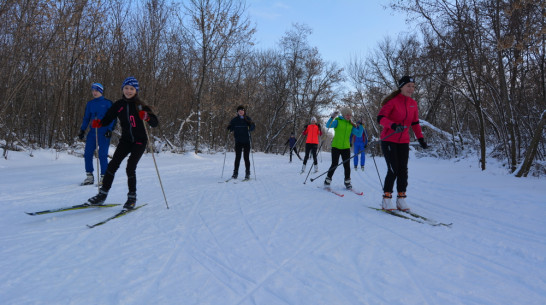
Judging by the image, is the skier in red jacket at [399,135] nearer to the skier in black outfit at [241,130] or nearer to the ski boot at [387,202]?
the ski boot at [387,202]

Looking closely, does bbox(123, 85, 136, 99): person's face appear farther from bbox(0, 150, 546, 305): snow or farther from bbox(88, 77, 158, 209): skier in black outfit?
bbox(0, 150, 546, 305): snow

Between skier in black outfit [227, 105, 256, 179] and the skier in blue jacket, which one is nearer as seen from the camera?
the skier in blue jacket

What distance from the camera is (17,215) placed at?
3982mm

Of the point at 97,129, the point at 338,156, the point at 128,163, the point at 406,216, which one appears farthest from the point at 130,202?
the point at 338,156

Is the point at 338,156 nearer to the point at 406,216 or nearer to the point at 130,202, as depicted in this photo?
the point at 406,216

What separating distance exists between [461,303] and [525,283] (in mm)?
769

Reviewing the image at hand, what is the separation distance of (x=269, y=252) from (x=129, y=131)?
3.01 meters

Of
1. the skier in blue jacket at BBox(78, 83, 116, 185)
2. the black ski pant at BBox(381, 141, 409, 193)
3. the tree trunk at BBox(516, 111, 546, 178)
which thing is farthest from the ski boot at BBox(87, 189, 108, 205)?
the tree trunk at BBox(516, 111, 546, 178)

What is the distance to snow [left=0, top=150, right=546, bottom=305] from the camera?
208 centimetres

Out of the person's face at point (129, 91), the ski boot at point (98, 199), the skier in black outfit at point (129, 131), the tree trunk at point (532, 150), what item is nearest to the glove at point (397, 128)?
the skier in black outfit at point (129, 131)

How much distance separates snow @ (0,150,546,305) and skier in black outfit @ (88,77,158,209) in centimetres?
46

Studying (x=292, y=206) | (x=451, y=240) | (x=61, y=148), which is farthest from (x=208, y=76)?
(x=451, y=240)

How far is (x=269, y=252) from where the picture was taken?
2881 mm

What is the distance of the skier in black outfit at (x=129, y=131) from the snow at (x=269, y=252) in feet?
1.50
